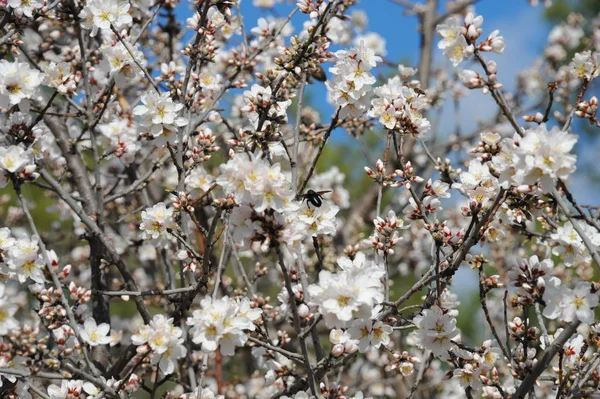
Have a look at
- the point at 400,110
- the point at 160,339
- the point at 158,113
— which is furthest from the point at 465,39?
the point at 160,339

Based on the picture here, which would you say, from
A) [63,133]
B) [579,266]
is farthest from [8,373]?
[579,266]

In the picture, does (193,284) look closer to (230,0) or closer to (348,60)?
(348,60)

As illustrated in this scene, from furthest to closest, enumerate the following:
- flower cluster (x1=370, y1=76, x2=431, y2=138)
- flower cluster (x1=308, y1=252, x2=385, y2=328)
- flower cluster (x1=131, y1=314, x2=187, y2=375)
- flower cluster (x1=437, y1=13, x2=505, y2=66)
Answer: flower cluster (x1=370, y1=76, x2=431, y2=138)
flower cluster (x1=437, y1=13, x2=505, y2=66)
flower cluster (x1=131, y1=314, x2=187, y2=375)
flower cluster (x1=308, y1=252, x2=385, y2=328)

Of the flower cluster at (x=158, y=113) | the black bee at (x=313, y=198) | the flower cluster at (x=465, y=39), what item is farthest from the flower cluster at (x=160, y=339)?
the flower cluster at (x=465, y=39)

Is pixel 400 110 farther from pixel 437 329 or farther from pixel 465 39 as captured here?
pixel 437 329

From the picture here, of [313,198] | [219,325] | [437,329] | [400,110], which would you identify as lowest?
[219,325]

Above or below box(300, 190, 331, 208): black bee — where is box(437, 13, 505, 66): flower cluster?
above

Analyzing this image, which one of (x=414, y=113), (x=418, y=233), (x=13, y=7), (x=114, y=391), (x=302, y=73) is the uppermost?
(x=418, y=233)

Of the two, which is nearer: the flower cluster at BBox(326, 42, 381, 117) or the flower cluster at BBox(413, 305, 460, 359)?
the flower cluster at BBox(413, 305, 460, 359)

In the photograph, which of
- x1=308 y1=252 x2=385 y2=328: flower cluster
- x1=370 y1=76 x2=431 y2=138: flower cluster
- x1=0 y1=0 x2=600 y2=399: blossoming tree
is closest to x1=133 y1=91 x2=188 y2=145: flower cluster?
x1=0 y1=0 x2=600 y2=399: blossoming tree

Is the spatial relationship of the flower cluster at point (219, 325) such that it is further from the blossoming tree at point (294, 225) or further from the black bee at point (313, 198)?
the black bee at point (313, 198)

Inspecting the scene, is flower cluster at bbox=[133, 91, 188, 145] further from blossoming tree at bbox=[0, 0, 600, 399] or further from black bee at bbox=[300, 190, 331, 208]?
black bee at bbox=[300, 190, 331, 208]
